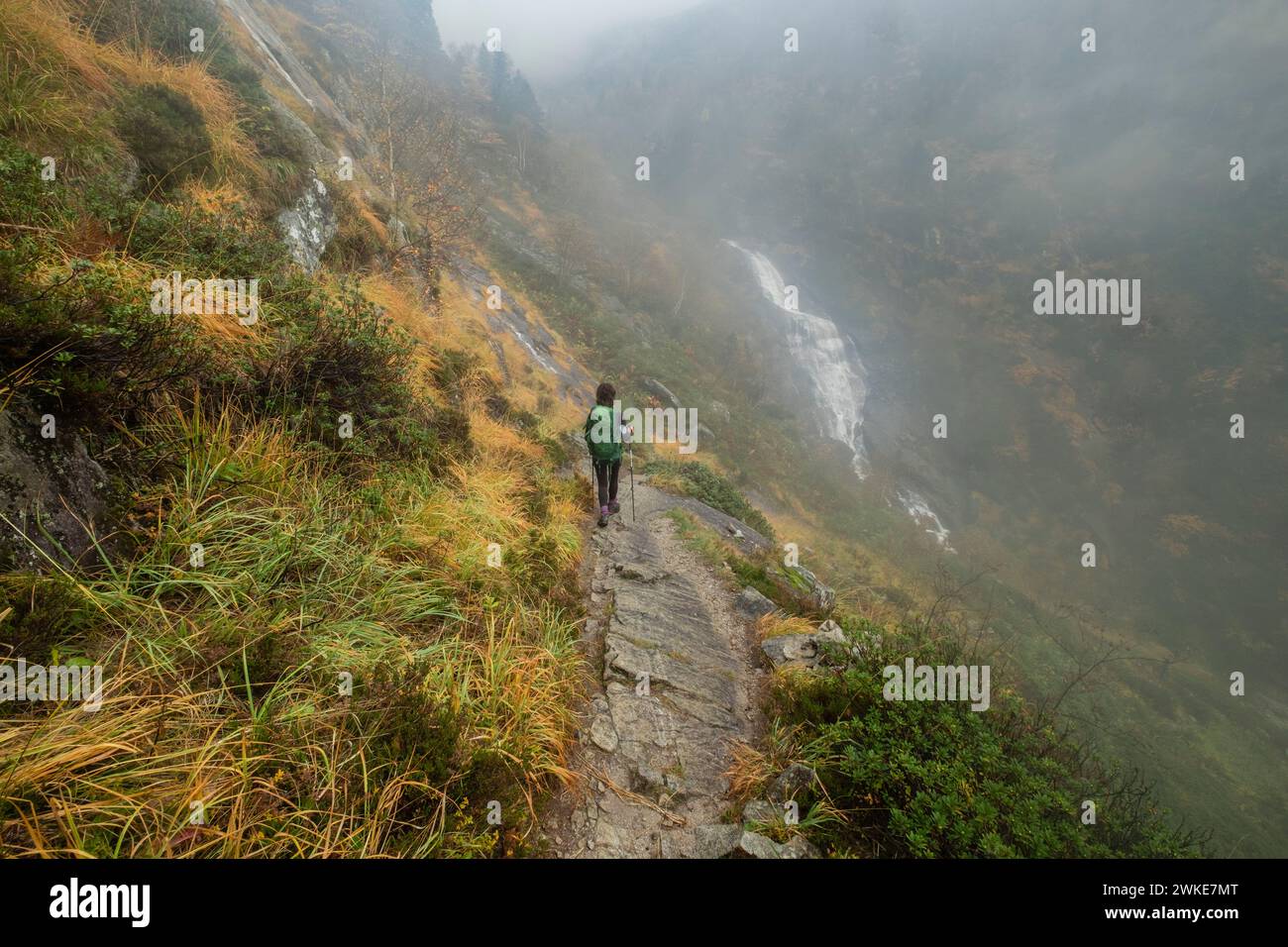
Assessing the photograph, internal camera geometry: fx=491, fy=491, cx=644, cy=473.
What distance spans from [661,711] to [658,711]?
0.03 m

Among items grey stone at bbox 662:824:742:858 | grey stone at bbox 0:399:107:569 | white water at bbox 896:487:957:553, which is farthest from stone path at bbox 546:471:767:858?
white water at bbox 896:487:957:553

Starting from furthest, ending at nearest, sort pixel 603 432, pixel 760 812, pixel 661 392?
pixel 661 392 < pixel 603 432 < pixel 760 812

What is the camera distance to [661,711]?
3795 millimetres

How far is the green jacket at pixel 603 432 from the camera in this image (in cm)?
676

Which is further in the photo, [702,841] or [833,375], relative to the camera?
[833,375]

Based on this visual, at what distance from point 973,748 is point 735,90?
91640mm

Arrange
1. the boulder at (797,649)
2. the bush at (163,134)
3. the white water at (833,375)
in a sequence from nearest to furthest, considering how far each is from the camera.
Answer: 1. the boulder at (797,649)
2. the bush at (163,134)
3. the white water at (833,375)

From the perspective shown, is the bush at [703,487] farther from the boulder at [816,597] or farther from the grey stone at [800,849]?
the grey stone at [800,849]

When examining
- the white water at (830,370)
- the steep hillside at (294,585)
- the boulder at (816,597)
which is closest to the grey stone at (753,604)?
the steep hillside at (294,585)

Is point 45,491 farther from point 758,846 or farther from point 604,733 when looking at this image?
point 758,846

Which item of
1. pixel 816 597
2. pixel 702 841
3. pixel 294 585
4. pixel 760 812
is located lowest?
pixel 702 841

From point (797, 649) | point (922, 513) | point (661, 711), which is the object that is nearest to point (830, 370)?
point (922, 513)
